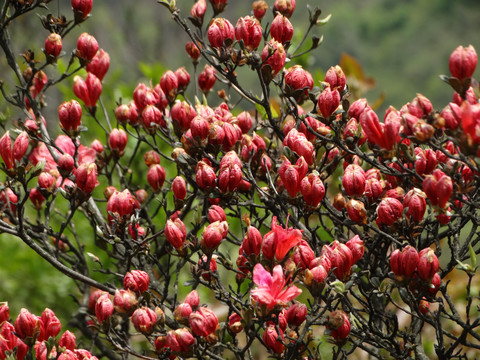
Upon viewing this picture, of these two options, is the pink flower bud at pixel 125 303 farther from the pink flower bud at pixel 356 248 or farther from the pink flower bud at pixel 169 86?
the pink flower bud at pixel 169 86

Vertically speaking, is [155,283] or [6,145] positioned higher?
[6,145]

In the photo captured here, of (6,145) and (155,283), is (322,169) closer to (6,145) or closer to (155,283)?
(155,283)

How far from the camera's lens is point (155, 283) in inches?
76.2

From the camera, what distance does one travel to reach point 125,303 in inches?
57.4

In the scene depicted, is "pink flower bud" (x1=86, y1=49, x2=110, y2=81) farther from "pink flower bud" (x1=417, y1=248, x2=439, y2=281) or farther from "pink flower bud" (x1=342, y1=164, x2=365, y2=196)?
"pink flower bud" (x1=417, y1=248, x2=439, y2=281)

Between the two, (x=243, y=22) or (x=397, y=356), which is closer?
(x=397, y=356)

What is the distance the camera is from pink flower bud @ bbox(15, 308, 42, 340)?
151 cm

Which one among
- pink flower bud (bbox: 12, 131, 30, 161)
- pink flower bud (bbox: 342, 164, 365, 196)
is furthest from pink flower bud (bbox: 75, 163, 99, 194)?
pink flower bud (bbox: 342, 164, 365, 196)

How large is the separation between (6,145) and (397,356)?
1.29 m

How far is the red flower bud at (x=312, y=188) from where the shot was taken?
1.49m

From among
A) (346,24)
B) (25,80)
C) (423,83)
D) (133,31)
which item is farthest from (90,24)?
(25,80)

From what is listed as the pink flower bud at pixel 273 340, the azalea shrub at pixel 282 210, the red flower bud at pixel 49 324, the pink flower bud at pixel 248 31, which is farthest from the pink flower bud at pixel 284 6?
the red flower bud at pixel 49 324

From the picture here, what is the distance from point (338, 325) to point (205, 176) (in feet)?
1.77

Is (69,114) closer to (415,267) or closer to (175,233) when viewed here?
(175,233)
